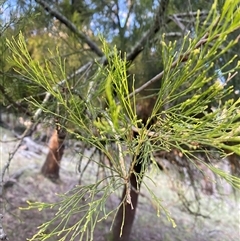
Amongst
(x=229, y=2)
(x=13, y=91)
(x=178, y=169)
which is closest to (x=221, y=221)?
(x=178, y=169)

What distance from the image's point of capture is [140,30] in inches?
123

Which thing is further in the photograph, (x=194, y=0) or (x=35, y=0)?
(x=194, y=0)

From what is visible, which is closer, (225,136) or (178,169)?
(225,136)

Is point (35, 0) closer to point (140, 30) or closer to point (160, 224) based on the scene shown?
point (140, 30)

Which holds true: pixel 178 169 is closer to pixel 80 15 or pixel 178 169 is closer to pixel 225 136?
pixel 80 15

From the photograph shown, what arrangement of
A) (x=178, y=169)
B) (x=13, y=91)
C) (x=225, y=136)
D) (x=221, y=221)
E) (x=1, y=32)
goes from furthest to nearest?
(x=221, y=221), (x=178, y=169), (x=13, y=91), (x=1, y=32), (x=225, y=136)

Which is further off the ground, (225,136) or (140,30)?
(140,30)

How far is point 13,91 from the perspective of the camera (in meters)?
2.08

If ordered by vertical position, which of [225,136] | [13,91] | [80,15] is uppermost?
[80,15]

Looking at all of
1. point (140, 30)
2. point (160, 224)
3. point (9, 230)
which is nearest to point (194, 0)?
point (140, 30)

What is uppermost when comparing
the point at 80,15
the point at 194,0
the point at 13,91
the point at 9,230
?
the point at 80,15

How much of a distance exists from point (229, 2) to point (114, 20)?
2968 millimetres

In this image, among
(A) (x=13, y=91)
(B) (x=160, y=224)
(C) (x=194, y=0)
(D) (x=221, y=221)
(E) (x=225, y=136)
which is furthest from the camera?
(D) (x=221, y=221)

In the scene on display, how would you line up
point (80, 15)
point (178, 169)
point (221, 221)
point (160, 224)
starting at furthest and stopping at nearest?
point (221, 221)
point (160, 224)
point (178, 169)
point (80, 15)
